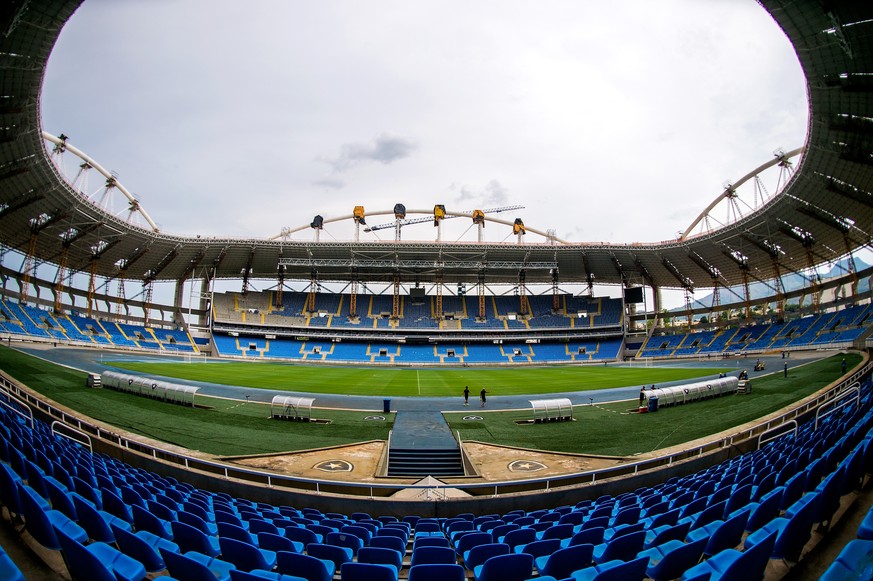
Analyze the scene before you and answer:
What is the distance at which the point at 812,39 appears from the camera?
24.6 m

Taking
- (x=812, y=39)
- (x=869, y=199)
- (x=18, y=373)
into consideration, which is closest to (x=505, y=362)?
(x=869, y=199)

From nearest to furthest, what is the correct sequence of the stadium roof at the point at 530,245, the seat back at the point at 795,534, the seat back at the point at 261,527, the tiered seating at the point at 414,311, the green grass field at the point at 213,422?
the seat back at the point at 795,534 < the seat back at the point at 261,527 < the green grass field at the point at 213,422 < the stadium roof at the point at 530,245 < the tiered seating at the point at 414,311

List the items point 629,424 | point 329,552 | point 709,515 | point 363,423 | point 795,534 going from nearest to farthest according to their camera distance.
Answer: point 795,534 → point 329,552 → point 709,515 → point 629,424 → point 363,423

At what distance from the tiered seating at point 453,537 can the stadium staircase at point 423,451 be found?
672 centimetres

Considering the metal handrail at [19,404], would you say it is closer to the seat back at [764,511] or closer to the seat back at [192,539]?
the seat back at [192,539]

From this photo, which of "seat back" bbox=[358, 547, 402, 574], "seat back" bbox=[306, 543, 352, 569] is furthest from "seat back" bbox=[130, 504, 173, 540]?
"seat back" bbox=[358, 547, 402, 574]

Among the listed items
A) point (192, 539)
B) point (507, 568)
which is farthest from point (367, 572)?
point (192, 539)

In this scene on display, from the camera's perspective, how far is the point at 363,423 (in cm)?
2020

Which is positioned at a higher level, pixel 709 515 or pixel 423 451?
pixel 709 515

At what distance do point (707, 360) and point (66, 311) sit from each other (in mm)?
95638

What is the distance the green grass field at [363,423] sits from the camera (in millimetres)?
15836

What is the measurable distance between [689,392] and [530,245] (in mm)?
45323

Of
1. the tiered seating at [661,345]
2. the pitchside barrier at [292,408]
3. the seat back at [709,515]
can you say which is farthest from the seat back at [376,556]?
the tiered seating at [661,345]

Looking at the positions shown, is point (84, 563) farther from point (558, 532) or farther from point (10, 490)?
point (558, 532)
